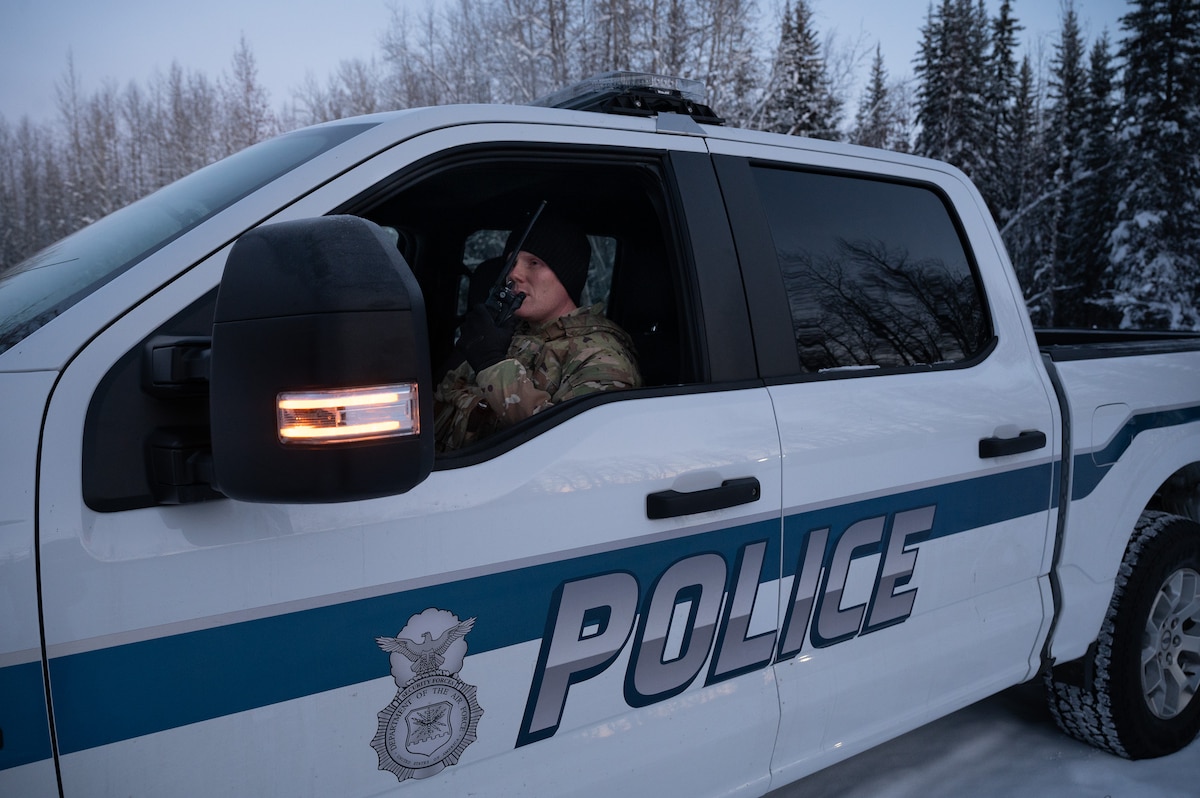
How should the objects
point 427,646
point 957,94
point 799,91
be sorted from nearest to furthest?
1. point 427,646
2. point 799,91
3. point 957,94

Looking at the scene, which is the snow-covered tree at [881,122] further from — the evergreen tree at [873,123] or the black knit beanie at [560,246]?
the black knit beanie at [560,246]

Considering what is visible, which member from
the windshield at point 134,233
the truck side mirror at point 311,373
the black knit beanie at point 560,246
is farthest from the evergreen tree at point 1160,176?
the truck side mirror at point 311,373

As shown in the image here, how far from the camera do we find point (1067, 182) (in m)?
37.2

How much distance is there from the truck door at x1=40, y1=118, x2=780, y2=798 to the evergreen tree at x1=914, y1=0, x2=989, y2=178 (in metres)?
41.1

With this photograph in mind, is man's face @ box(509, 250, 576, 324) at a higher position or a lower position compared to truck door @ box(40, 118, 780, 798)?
higher

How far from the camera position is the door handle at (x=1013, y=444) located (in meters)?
2.40

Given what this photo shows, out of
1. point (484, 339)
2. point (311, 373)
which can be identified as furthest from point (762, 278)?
point (311, 373)

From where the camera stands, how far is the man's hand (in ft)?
7.09

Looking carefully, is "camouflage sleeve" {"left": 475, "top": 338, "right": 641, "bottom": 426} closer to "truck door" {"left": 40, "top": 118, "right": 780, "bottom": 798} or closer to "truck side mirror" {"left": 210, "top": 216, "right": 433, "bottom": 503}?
"truck door" {"left": 40, "top": 118, "right": 780, "bottom": 798}

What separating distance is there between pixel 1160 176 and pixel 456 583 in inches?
1414

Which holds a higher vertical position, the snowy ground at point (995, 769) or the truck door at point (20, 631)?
the truck door at point (20, 631)

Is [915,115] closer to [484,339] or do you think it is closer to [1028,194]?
[1028,194]

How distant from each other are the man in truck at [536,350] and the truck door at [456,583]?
19cm

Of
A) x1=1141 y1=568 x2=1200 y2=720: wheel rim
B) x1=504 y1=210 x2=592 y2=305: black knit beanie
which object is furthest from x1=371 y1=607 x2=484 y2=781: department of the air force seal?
x1=1141 y1=568 x2=1200 y2=720: wheel rim
